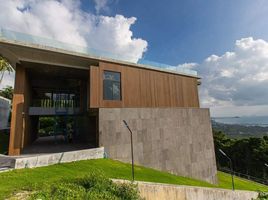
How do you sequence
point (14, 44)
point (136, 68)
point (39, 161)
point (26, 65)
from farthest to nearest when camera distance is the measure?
point (136, 68) → point (26, 65) → point (14, 44) → point (39, 161)

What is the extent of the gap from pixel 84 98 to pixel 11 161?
15277 millimetres

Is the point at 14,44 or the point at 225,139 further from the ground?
the point at 14,44

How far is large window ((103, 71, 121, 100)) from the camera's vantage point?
20500mm

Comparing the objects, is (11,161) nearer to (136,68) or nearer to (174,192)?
(174,192)

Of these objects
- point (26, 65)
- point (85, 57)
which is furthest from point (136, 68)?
point (26, 65)

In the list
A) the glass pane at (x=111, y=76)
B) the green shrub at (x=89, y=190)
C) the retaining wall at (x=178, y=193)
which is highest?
the glass pane at (x=111, y=76)

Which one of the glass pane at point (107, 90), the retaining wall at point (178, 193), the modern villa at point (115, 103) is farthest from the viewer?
the glass pane at point (107, 90)

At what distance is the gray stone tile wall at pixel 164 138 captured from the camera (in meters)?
19.7

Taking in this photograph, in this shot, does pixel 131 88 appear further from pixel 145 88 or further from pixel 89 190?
pixel 89 190

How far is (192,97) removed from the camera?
2855cm

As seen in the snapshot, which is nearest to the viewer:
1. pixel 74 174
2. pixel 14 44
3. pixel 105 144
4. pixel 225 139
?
pixel 74 174

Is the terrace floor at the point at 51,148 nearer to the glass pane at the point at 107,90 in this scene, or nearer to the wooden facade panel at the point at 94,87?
the wooden facade panel at the point at 94,87

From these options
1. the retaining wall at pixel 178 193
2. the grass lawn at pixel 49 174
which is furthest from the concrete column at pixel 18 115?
the retaining wall at pixel 178 193

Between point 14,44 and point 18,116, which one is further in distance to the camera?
point 18,116
